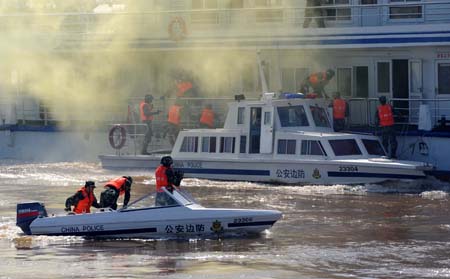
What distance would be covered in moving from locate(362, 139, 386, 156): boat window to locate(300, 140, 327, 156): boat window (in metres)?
1.20

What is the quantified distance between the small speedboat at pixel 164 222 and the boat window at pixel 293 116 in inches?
367

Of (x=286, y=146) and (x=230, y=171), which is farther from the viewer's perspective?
(x=230, y=171)

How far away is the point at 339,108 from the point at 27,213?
39.6 feet

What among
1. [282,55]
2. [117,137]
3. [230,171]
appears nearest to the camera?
[230,171]

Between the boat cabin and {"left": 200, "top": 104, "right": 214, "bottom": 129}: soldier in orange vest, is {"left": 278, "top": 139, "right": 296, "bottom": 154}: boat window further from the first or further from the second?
{"left": 200, "top": 104, "right": 214, "bottom": 129}: soldier in orange vest

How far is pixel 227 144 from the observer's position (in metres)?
31.9

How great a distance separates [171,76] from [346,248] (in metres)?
16.6

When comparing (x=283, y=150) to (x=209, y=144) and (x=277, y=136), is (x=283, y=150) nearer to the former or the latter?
(x=277, y=136)

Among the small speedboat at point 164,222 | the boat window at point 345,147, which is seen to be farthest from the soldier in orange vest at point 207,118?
the small speedboat at point 164,222

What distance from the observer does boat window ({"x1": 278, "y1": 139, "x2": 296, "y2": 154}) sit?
30.9 metres

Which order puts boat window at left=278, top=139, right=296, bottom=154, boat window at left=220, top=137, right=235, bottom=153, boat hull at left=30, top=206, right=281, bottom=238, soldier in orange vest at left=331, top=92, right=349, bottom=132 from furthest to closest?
soldier in orange vest at left=331, top=92, right=349, bottom=132 < boat window at left=220, top=137, right=235, bottom=153 < boat window at left=278, top=139, right=296, bottom=154 < boat hull at left=30, top=206, right=281, bottom=238

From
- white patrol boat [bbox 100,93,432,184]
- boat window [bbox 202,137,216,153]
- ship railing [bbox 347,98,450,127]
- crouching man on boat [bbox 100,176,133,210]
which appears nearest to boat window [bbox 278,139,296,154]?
white patrol boat [bbox 100,93,432,184]

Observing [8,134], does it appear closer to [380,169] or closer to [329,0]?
[329,0]

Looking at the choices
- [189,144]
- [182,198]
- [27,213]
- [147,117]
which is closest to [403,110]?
[189,144]
